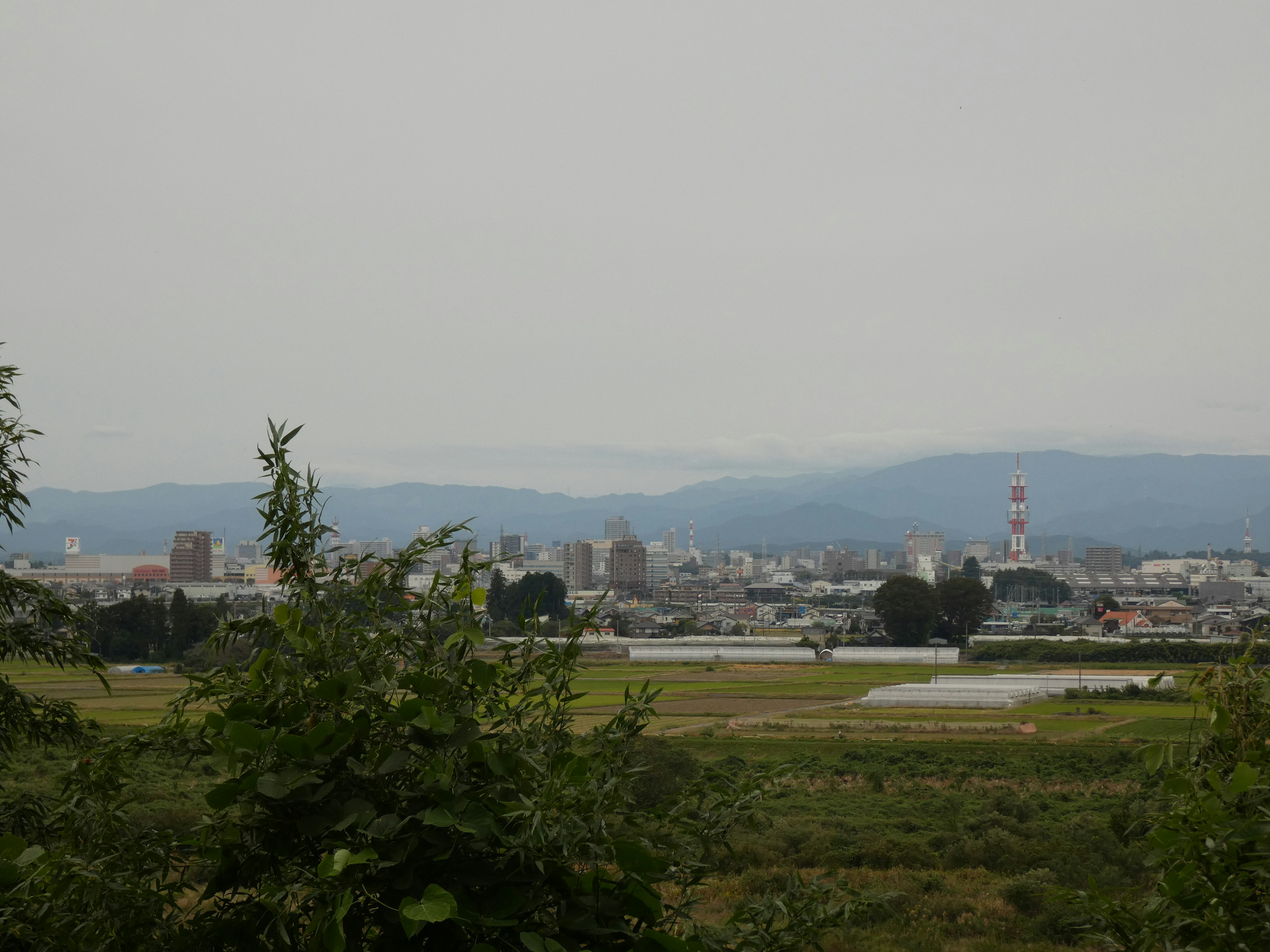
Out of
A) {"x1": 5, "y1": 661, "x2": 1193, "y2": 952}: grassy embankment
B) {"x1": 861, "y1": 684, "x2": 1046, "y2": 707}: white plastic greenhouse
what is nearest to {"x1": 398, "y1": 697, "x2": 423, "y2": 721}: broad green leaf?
{"x1": 5, "y1": 661, "x2": 1193, "y2": 952}: grassy embankment

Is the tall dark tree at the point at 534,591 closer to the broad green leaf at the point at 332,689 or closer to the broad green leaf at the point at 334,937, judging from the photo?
the broad green leaf at the point at 332,689

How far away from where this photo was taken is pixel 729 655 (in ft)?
273

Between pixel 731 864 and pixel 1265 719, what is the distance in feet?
58.5

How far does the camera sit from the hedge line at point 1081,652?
216ft

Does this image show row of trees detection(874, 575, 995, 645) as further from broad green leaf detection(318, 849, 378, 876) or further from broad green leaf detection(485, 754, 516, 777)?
broad green leaf detection(318, 849, 378, 876)

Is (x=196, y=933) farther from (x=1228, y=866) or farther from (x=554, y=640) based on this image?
(x=1228, y=866)

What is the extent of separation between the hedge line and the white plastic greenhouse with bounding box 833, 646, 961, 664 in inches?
71.5

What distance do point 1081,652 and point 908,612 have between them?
16.2 meters

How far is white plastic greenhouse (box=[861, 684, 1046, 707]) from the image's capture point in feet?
169

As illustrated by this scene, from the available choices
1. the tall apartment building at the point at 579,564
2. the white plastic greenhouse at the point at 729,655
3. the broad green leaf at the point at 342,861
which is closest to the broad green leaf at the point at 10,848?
the broad green leaf at the point at 342,861

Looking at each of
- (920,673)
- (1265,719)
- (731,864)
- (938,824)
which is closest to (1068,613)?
(920,673)

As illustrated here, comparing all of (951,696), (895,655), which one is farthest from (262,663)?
(895,655)

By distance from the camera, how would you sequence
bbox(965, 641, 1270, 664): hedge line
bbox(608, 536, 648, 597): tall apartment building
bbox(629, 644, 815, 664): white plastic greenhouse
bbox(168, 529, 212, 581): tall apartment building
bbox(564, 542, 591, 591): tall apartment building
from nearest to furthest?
bbox(965, 641, 1270, 664): hedge line < bbox(629, 644, 815, 664): white plastic greenhouse < bbox(168, 529, 212, 581): tall apartment building < bbox(608, 536, 648, 597): tall apartment building < bbox(564, 542, 591, 591): tall apartment building

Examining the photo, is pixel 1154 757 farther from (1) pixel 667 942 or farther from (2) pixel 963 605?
(2) pixel 963 605
